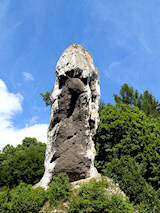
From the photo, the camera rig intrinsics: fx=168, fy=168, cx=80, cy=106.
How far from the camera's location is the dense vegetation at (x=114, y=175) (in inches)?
319

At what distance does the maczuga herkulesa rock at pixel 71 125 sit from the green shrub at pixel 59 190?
65 centimetres

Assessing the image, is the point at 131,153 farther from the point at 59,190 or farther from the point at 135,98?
the point at 135,98

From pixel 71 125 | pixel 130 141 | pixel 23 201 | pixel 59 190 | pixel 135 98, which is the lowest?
pixel 23 201

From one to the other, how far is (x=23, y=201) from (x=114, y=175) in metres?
5.69

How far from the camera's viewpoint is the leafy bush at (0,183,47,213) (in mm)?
8125

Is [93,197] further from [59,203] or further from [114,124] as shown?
Result: [114,124]

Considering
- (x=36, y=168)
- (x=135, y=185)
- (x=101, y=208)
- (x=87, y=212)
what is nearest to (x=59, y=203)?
(x=87, y=212)

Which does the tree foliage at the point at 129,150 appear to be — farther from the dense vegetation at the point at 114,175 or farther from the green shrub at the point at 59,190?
the green shrub at the point at 59,190

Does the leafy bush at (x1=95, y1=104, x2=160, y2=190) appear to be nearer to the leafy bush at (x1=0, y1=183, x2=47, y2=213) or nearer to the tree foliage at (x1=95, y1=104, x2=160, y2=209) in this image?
the tree foliage at (x1=95, y1=104, x2=160, y2=209)

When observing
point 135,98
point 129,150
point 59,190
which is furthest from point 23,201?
point 135,98

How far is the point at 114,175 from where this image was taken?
Result: 10914 mm

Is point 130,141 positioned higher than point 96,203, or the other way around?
point 130,141

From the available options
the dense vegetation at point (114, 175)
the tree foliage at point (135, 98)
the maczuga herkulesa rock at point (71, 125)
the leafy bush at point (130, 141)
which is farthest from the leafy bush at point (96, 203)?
the tree foliage at point (135, 98)

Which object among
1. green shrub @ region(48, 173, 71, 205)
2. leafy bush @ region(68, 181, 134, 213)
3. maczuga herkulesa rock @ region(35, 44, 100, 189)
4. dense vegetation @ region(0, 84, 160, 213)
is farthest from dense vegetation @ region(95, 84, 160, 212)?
green shrub @ region(48, 173, 71, 205)
